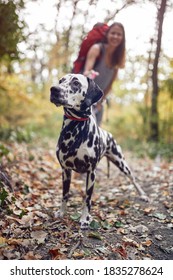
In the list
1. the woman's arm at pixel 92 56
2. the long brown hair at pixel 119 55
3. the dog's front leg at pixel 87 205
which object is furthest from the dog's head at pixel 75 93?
the long brown hair at pixel 119 55

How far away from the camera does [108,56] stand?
191 inches

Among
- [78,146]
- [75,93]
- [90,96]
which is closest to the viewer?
[75,93]

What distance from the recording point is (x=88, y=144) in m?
3.34

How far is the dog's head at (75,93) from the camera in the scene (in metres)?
2.91

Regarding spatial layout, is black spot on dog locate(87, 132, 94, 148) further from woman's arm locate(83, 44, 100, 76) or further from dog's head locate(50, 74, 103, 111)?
woman's arm locate(83, 44, 100, 76)

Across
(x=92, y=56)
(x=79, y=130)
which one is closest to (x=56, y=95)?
(x=79, y=130)

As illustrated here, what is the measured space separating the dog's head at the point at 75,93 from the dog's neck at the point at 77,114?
64 mm

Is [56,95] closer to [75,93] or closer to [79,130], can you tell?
[75,93]

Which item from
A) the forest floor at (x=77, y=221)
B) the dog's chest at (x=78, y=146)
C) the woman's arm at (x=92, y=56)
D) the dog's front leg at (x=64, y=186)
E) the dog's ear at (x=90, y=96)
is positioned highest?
the woman's arm at (x=92, y=56)

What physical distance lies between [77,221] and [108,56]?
262cm

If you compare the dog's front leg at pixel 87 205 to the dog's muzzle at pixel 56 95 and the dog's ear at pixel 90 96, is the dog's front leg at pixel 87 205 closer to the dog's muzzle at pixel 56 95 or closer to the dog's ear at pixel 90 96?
the dog's ear at pixel 90 96

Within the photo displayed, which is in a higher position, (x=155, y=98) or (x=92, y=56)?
(x=92, y=56)

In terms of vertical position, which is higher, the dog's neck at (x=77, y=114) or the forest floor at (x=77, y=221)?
the dog's neck at (x=77, y=114)
